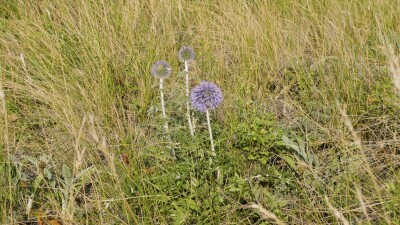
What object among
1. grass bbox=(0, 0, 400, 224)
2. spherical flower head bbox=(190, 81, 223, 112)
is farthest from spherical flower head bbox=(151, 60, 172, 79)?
spherical flower head bbox=(190, 81, 223, 112)

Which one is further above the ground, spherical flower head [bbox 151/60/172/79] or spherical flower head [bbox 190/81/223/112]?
spherical flower head [bbox 151/60/172/79]

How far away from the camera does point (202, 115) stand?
2.45m

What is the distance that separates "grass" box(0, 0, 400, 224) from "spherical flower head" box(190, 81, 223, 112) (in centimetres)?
12

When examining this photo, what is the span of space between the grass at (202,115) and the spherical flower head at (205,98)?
4.9 inches

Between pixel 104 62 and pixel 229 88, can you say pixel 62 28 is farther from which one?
pixel 229 88

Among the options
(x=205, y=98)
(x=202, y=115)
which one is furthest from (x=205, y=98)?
(x=202, y=115)

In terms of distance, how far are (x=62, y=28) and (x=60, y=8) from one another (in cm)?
22

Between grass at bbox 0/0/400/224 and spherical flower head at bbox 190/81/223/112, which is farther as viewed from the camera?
spherical flower head at bbox 190/81/223/112

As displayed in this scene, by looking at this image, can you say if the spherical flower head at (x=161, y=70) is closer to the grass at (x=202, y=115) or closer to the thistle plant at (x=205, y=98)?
the grass at (x=202, y=115)

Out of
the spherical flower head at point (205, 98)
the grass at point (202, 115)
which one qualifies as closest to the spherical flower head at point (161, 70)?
the grass at point (202, 115)

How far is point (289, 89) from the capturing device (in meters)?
2.87

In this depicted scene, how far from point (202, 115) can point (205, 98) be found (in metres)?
0.33

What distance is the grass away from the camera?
6.24 feet

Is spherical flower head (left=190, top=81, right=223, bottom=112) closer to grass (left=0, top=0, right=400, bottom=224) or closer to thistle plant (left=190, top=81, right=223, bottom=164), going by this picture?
thistle plant (left=190, top=81, right=223, bottom=164)
